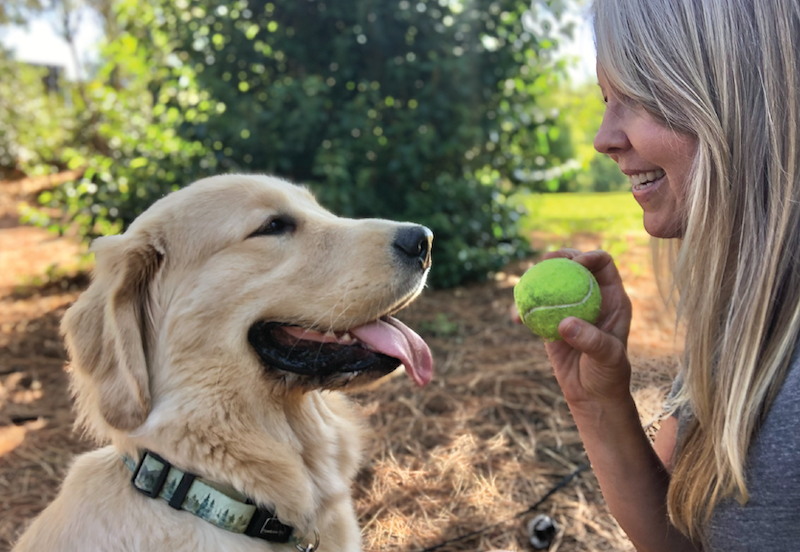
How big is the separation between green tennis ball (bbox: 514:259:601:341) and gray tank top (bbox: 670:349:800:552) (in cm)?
62

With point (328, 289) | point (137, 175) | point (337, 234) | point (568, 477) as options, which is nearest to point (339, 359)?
point (328, 289)

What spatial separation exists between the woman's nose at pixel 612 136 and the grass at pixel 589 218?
4105 millimetres

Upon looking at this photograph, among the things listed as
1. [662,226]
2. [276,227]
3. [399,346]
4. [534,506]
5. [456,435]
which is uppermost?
[662,226]

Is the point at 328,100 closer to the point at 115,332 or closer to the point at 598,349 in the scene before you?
the point at 115,332

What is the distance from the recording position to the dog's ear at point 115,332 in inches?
67.2

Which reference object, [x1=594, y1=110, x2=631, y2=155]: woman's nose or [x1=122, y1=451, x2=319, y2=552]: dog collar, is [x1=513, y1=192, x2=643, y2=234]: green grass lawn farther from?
[x1=122, y1=451, x2=319, y2=552]: dog collar

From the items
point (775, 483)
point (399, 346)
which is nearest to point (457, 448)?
point (399, 346)

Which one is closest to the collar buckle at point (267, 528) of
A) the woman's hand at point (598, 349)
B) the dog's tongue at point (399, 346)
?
the dog's tongue at point (399, 346)

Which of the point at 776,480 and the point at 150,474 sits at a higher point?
the point at 776,480

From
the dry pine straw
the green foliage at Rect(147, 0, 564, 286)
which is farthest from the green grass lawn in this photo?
the dry pine straw

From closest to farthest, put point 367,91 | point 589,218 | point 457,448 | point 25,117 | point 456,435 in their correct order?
point 457,448 < point 456,435 < point 367,91 < point 589,218 < point 25,117

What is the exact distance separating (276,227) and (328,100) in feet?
13.7

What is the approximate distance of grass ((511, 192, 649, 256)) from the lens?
748 centimetres

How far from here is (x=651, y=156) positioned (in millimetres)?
1633
